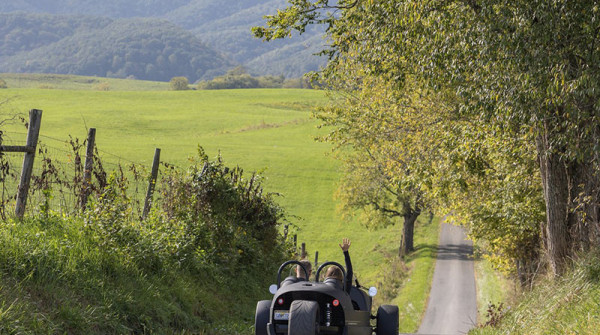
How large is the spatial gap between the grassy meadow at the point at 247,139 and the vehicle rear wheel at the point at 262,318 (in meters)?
19.4

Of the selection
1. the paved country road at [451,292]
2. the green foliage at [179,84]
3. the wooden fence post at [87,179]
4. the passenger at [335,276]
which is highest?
the green foliage at [179,84]

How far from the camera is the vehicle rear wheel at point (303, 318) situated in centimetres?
636

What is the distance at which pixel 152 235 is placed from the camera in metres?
10.8

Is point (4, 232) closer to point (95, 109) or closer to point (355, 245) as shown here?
point (355, 245)

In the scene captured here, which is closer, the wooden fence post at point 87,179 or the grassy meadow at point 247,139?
the wooden fence post at point 87,179

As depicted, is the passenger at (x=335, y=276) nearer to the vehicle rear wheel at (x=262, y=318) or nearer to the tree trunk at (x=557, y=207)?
the vehicle rear wheel at (x=262, y=318)

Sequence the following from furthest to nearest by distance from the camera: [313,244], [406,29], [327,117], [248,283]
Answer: [313,244] → [327,117] → [248,283] → [406,29]

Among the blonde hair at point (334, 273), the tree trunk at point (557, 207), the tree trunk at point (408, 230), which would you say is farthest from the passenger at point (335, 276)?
the tree trunk at point (408, 230)

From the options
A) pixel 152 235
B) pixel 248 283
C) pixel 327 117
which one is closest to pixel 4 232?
pixel 152 235

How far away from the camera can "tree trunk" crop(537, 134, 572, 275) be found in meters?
12.2

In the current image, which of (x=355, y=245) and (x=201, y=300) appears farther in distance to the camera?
(x=355, y=245)

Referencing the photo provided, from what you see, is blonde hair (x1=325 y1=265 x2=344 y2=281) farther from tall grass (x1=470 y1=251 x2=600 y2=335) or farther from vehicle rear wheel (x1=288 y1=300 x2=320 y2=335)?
tall grass (x1=470 y1=251 x2=600 y2=335)

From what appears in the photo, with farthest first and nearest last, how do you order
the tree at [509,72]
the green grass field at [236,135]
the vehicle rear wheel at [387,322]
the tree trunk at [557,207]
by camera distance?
the green grass field at [236,135]
the tree trunk at [557,207]
the tree at [509,72]
the vehicle rear wheel at [387,322]

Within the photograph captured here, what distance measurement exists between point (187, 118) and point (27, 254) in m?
77.6
